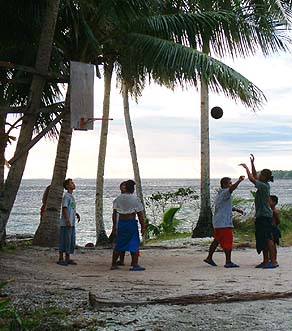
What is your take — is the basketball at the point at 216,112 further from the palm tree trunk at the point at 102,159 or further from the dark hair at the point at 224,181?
the palm tree trunk at the point at 102,159

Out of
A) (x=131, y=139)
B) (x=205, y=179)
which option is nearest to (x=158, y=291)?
(x=205, y=179)

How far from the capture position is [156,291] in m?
8.02

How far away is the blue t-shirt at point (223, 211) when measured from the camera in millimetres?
10633

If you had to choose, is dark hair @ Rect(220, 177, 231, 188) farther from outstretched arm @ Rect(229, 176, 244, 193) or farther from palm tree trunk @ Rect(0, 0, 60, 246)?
palm tree trunk @ Rect(0, 0, 60, 246)

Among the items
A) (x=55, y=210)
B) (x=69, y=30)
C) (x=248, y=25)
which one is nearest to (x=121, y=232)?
(x=55, y=210)

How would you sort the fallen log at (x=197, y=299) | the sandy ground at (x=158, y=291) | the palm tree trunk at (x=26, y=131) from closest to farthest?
1. the sandy ground at (x=158, y=291)
2. the fallen log at (x=197, y=299)
3. the palm tree trunk at (x=26, y=131)

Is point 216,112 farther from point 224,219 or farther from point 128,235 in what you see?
point 128,235

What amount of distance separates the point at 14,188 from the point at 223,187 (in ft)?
Answer: 12.1

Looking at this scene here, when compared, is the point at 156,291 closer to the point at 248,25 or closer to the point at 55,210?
the point at 55,210

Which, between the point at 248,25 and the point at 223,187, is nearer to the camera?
the point at 223,187

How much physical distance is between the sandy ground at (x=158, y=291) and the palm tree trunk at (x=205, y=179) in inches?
225

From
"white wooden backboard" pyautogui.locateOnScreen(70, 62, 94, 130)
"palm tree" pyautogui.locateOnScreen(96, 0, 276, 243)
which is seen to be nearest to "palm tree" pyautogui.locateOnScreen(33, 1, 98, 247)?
Result: "palm tree" pyautogui.locateOnScreen(96, 0, 276, 243)

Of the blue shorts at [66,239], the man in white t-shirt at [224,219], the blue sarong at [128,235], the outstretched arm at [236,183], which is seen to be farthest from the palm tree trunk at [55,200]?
the outstretched arm at [236,183]

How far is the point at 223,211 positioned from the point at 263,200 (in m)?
0.71
